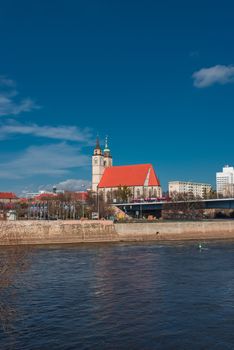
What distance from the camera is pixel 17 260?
153 ft

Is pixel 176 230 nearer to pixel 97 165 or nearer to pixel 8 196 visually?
pixel 97 165

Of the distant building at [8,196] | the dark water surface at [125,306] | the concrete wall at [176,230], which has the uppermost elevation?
the distant building at [8,196]

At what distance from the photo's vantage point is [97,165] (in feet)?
529

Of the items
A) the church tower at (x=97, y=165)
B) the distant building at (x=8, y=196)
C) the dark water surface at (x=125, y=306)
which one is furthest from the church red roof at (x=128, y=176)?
the dark water surface at (x=125, y=306)

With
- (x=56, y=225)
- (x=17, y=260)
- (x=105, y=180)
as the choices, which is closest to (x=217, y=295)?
(x=17, y=260)

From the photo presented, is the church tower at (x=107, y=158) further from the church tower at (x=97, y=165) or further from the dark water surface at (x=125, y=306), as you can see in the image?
the dark water surface at (x=125, y=306)

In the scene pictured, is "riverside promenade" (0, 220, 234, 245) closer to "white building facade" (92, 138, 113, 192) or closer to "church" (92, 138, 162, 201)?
"church" (92, 138, 162, 201)

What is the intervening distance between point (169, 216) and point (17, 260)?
7146 centimetres

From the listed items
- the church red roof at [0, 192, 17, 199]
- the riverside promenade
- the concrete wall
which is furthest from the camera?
the church red roof at [0, 192, 17, 199]

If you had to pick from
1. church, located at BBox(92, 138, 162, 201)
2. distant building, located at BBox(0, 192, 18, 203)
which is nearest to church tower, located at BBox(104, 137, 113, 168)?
church, located at BBox(92, 138, 162, 201)

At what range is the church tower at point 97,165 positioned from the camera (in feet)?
528

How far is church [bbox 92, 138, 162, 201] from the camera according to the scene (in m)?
148

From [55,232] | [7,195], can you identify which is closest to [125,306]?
[55,232]

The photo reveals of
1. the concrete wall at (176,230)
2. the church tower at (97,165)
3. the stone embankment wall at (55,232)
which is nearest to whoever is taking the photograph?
the stone embankment wall at (55,232)
